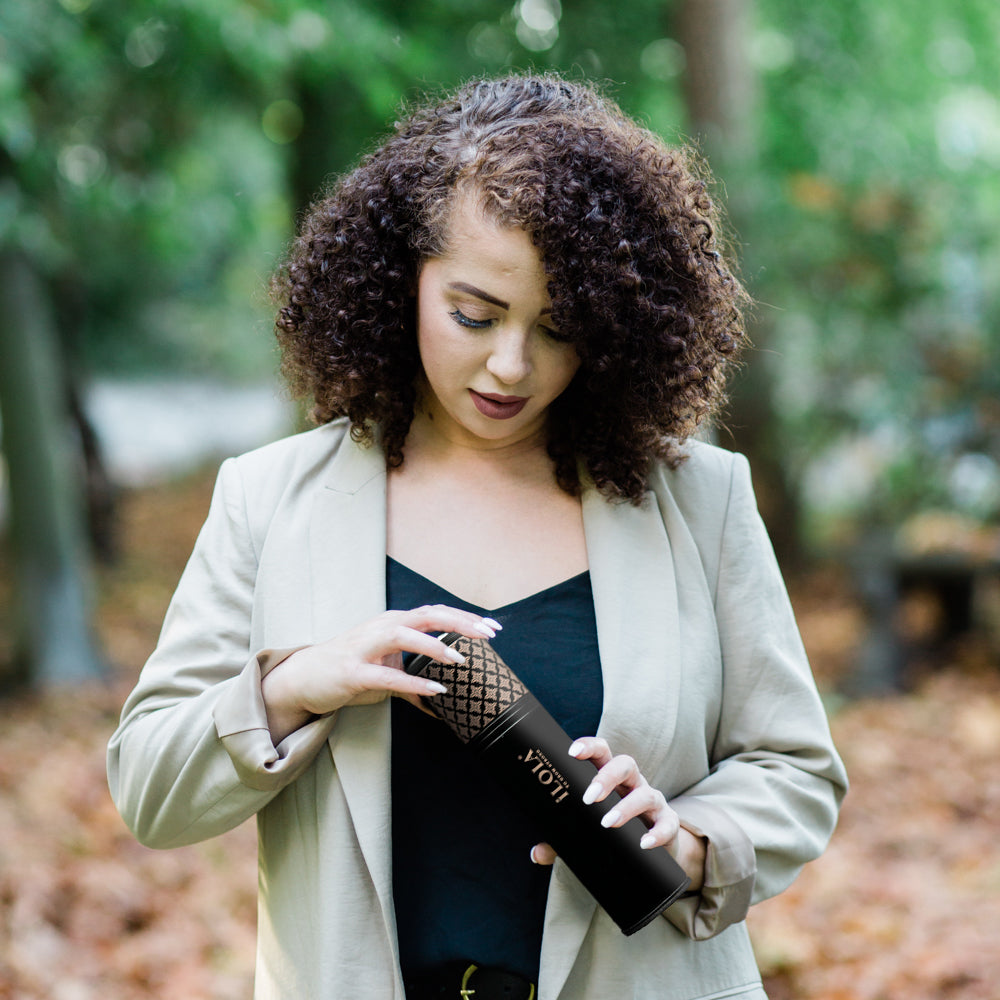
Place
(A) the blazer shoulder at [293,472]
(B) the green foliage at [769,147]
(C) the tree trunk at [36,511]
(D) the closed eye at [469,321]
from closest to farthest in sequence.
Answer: (D) the closed eye at [469,321] → (A) the blazer shoulder at [293,472] → (B) the green foliage at [769,147] → (C) the tree trunk at [36,511]

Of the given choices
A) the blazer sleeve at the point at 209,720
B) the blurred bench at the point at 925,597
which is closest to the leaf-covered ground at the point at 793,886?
the blurred bench at the point at 925,597

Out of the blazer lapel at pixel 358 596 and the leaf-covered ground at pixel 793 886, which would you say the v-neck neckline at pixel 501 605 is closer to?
the blazer lapel at pixel 358 596

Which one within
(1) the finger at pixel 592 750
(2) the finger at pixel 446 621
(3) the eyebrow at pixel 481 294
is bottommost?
(1) the finger at pixel 592 750

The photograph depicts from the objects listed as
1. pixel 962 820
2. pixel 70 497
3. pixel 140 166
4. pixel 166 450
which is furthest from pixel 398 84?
pixel 166 450

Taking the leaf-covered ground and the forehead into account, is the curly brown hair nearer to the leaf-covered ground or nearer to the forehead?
the forehead

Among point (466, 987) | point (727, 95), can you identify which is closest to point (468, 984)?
point (466, 987)

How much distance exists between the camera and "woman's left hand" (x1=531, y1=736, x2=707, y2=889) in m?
1.43

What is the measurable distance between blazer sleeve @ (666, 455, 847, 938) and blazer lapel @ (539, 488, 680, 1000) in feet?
0.35

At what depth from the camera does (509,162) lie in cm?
162

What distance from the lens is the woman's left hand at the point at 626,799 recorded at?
4.68 ft

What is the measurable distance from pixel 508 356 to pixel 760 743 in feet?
2.36

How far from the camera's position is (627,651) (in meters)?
1.66

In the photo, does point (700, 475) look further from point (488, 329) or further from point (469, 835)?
point (469, 835)

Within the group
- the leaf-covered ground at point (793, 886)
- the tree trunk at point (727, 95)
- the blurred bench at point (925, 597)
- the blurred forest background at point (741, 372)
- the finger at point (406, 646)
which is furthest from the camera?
the tree trunk at point (727, 95)
